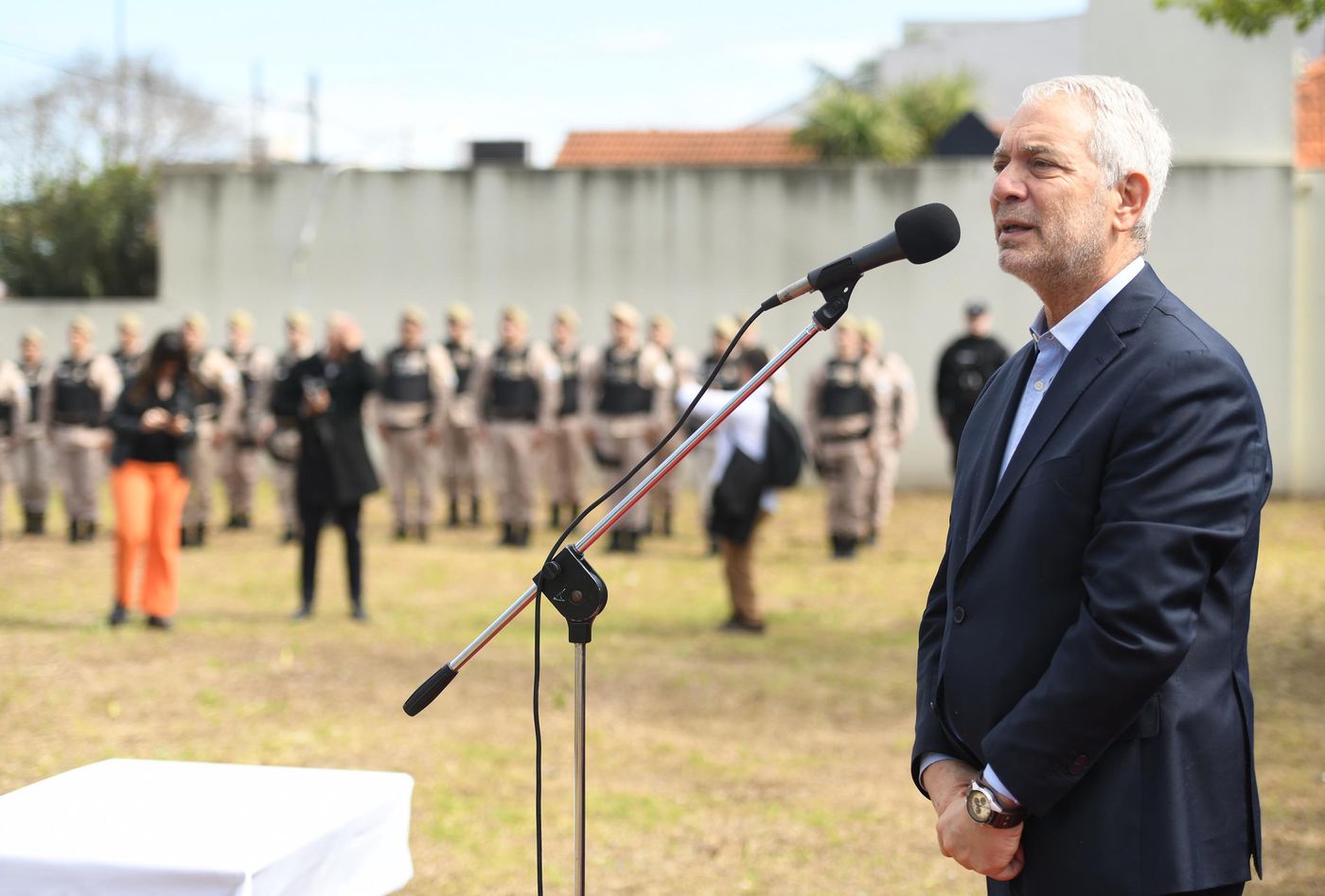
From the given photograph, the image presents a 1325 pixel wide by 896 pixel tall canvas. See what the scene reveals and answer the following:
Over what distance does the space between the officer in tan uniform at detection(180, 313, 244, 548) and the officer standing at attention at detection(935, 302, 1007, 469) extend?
7.99m

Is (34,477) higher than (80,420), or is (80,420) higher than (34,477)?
(80,420)

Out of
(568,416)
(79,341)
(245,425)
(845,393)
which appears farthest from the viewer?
(568,416)

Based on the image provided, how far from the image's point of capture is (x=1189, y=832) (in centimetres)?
249

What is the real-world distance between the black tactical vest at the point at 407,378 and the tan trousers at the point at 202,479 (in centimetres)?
207

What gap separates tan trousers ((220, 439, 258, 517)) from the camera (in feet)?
56.5

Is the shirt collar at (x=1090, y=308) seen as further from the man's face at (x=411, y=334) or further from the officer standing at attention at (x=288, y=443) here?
the man's face at (x=411, y=334)

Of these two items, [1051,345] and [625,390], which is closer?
[1051,345]

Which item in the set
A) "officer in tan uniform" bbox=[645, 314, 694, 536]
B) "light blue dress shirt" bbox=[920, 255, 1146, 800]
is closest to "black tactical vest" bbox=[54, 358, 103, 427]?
"officer in tan uniform" bbox=[645, 314, 694, 536]

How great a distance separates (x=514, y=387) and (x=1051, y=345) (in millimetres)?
14194

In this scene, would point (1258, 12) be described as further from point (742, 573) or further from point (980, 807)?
point (980, 807)

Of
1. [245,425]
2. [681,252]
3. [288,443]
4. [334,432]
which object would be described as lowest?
[288,443]

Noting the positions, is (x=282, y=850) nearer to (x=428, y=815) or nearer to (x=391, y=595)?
(x=428, y=815)

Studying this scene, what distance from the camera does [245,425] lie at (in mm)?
17156

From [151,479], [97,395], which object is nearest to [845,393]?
[151,479]
